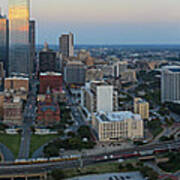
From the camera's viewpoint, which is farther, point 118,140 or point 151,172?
point 118,140

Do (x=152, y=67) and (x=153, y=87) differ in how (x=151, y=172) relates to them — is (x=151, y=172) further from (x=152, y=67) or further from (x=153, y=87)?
(x=152, y=67)

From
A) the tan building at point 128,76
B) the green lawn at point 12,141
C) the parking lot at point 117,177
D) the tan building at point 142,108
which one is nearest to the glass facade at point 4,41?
the tan building at point 128,76

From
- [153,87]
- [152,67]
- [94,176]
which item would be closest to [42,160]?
[94,176]

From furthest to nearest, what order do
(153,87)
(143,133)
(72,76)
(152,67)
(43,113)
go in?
(152,67)
(72,76)
(153,87)
(43,113)
(143,133)

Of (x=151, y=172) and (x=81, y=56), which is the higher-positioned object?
(x=81, y=56)

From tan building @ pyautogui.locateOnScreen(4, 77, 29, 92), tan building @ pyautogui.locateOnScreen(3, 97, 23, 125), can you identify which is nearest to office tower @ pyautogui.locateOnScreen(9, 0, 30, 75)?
tan building @ pyautogui.locateOnScreen(4, 77, 29, 92)

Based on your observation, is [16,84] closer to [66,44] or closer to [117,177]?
[117,177]

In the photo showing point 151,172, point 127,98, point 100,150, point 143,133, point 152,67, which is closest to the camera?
point 151,172

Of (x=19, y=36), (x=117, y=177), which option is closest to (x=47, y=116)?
(x=117, y=177)
